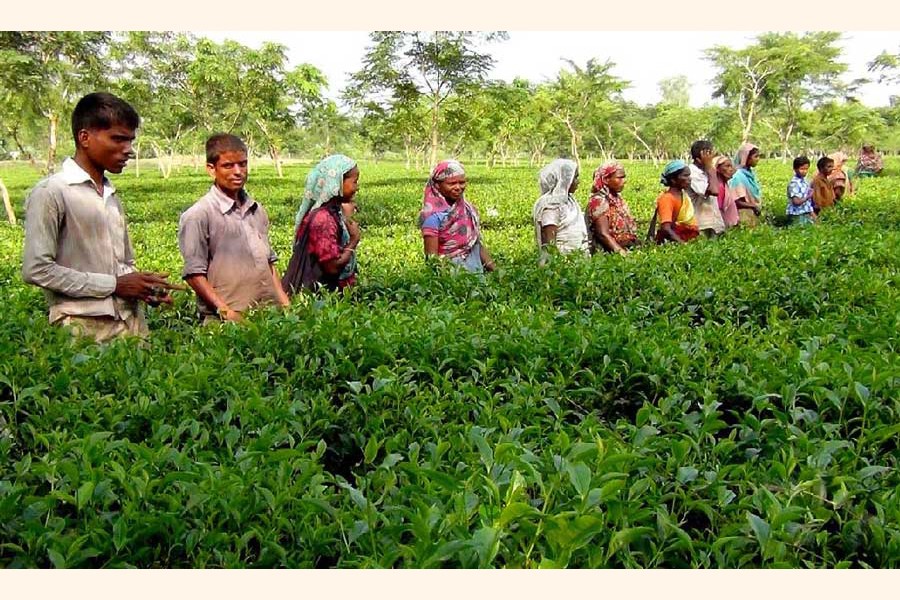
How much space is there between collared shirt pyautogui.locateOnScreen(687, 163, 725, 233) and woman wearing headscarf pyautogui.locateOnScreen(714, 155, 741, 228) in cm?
49

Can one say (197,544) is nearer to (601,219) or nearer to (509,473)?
(509,473)

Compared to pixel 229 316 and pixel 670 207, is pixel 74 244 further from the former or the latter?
pixel 670 207

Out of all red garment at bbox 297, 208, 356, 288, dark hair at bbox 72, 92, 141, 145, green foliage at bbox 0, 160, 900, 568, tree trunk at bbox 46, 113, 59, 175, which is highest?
tree trunk at bbox 46, 113, 59, 175

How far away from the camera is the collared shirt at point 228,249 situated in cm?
367

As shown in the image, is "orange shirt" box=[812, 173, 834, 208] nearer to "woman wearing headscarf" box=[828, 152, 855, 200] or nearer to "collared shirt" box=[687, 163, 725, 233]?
"woman wearing headscarf" box=[828, 152, 855, 200]

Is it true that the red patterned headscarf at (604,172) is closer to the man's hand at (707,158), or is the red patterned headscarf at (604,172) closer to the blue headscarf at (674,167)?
the blue headscarf at (674,167)

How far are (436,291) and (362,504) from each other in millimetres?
2684

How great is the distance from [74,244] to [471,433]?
2.24 metres

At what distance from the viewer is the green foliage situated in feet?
4.65

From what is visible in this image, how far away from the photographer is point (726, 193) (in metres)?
7.76

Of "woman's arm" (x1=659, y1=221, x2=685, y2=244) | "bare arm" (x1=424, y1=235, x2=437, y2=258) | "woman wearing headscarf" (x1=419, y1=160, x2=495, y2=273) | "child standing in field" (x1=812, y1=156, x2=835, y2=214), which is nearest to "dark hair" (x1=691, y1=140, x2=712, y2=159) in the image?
"woman's arm" (x1=659, y1=221, x2=685, y2=244)

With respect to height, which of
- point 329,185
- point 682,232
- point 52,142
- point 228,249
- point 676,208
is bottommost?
point 682,232

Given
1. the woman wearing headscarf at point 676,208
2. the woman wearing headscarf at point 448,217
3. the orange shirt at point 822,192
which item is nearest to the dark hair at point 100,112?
the woman wearing headscarf at point 448,217

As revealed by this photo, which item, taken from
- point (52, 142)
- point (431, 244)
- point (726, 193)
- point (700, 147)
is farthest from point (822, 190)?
point (52, 142)
